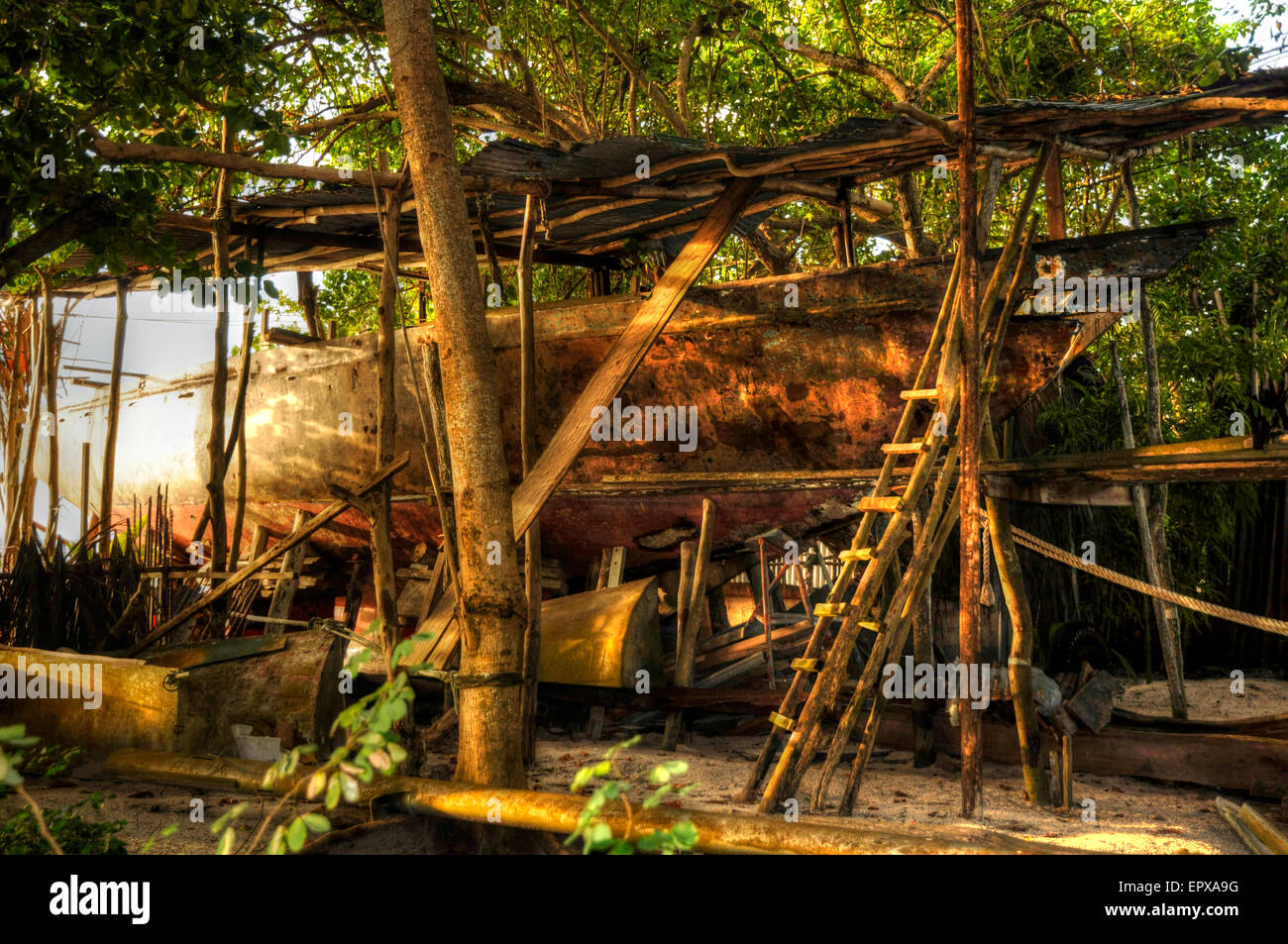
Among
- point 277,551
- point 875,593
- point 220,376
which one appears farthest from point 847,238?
→ point 220,376

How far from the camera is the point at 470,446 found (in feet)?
14.3

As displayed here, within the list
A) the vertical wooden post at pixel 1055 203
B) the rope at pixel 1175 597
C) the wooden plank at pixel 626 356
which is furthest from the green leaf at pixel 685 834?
the vertical wooden post at pixel 1055 203

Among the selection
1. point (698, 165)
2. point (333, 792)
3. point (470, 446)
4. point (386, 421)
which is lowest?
point (333, 792)

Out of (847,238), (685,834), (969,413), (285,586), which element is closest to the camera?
(685,834)

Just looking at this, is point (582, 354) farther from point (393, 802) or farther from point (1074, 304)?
point (393, 802)

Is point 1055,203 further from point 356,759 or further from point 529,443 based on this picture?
point 356,759

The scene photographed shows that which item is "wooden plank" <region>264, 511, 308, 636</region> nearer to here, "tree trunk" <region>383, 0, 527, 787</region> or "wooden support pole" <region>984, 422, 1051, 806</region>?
"tree trunk" <region>383, 0, 527, 787</region>

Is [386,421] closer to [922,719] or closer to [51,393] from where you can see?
[922,719]

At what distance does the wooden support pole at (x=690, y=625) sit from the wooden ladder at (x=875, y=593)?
1668 mm

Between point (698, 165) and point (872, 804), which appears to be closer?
point (872, 804)

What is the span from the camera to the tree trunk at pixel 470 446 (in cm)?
429

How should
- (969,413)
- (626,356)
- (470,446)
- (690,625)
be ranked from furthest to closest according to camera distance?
(690,625) < (626,356) < (969,413) < (470,446)

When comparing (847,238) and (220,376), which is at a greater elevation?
(847,238)

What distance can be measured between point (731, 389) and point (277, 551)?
12.0 ft
